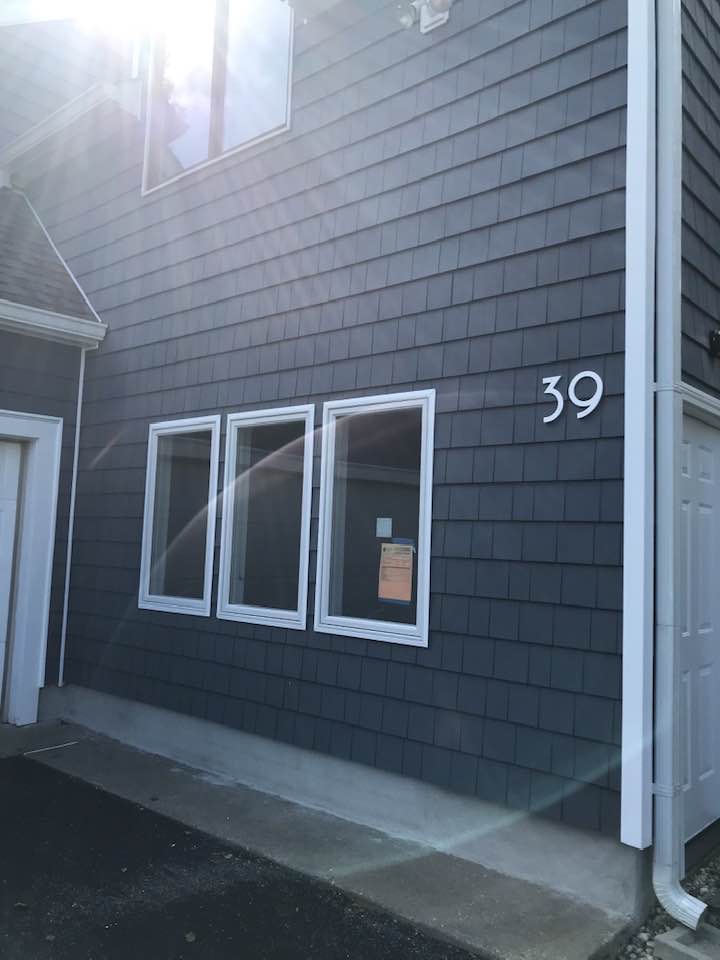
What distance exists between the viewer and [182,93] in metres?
6.86

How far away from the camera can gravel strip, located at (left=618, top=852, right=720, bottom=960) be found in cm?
341

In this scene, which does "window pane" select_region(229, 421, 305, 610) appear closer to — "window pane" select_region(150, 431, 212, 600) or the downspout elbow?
"window pane" select_region(150, 431, 212, 600)

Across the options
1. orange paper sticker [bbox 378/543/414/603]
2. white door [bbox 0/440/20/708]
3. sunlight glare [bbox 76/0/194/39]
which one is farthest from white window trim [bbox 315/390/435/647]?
sunlight glare [bbox 76/0/194/39]

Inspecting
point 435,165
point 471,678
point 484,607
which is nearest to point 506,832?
point 471,678

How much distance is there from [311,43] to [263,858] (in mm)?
5159

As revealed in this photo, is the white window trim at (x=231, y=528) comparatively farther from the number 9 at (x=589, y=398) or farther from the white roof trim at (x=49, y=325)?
the white roof trim at (x=49, y=325)

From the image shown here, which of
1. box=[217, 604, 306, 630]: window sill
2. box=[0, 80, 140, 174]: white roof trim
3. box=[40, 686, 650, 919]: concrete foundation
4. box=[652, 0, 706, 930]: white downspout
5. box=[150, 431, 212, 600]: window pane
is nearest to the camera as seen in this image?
box=[652, 0, 706, 930]: white downspout

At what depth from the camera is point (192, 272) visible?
6.42 meters

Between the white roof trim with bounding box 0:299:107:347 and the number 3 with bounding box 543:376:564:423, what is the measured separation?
4.50 metres

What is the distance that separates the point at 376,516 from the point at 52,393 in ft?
11.8

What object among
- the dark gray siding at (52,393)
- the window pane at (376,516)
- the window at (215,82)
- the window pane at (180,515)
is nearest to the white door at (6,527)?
the dark gray siding at (52,393)

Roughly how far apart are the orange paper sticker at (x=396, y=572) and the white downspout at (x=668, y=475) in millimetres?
1505

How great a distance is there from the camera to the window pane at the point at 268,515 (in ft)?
18.1

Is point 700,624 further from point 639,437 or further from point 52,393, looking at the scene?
point 52,393
